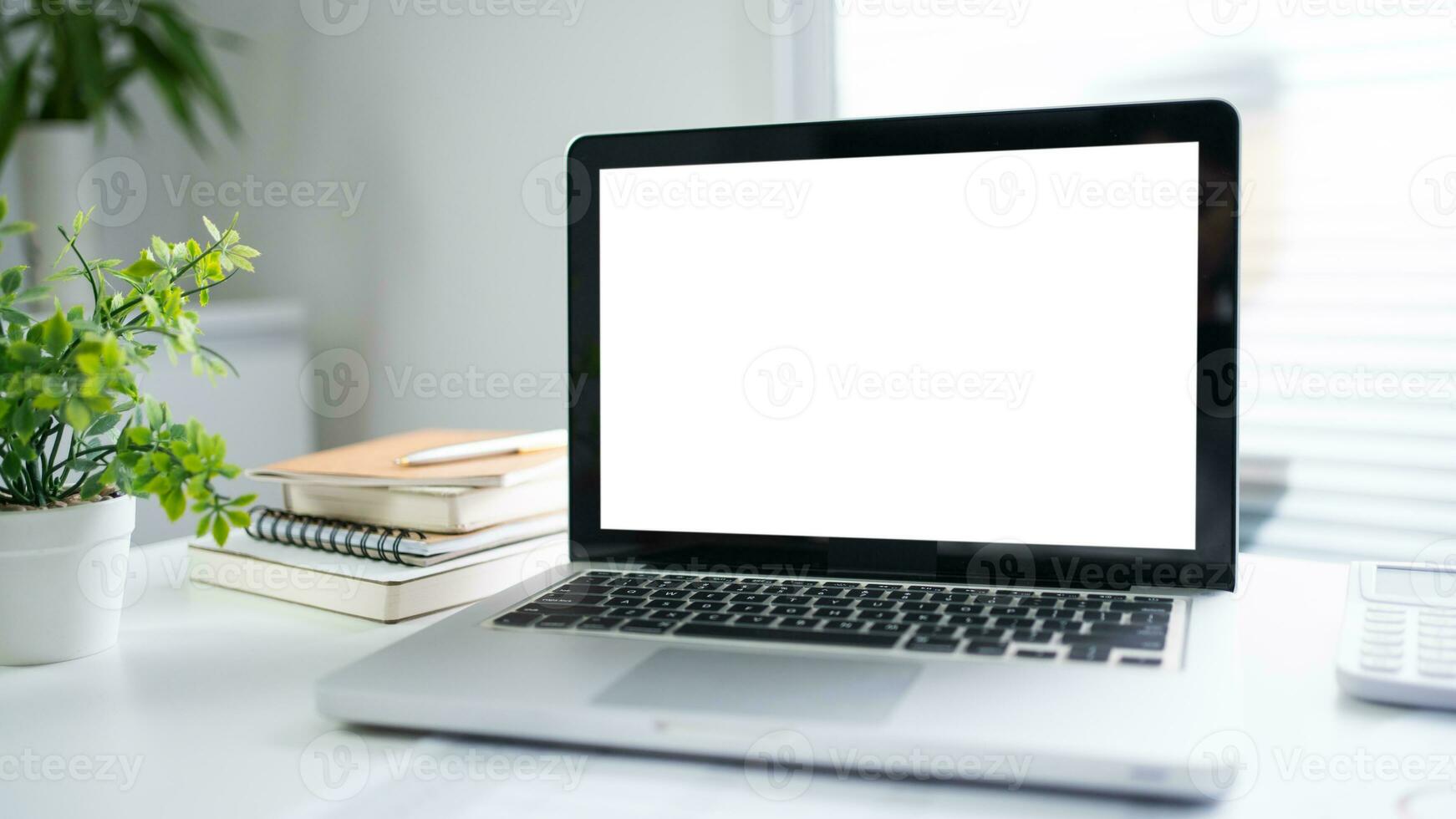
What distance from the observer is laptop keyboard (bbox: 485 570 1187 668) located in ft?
1.91

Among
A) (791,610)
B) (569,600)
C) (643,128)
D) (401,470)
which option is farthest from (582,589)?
(643,128)

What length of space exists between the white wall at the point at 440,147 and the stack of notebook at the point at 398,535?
0.67m

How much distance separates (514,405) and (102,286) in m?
0.92

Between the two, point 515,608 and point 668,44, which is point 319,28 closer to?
point 668,44

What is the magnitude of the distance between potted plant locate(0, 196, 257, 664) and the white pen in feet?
0.73

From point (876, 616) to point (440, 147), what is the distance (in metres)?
1.24

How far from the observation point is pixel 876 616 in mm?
642

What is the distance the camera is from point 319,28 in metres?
1.78

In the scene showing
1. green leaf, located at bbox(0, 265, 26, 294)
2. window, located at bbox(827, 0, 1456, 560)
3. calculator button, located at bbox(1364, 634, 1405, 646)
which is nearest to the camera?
calculator button, located at bbox(1364, 634, 1405, 646)

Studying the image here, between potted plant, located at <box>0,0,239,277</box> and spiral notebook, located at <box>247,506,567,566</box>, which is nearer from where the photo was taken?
spiral notebook, located at <box>247,506,567,566</box>

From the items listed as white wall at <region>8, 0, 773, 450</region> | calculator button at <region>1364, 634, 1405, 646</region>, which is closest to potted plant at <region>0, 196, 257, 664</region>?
calculator button at <region>1364, 634, 1405, 646</region>

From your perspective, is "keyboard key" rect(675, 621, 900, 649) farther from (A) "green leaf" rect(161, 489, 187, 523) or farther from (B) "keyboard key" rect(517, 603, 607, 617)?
(A) "green leaf" rect(161, 489, 187, 523)

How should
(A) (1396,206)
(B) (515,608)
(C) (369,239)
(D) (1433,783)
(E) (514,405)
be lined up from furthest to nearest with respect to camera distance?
1. (C) (369,239)
2. (E) (514,405)
3. (A) (1396,206)
4. (B) (515,608)
5. (D) (1433,783)

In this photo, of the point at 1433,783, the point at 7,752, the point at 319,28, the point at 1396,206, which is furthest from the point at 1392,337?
the point at 319,28
